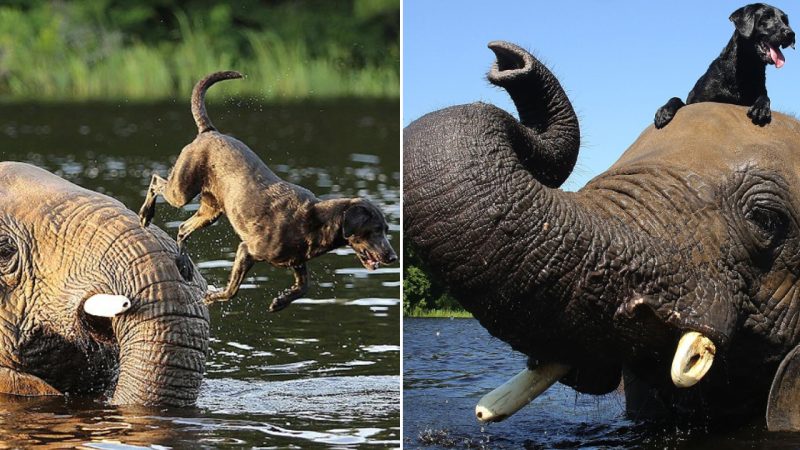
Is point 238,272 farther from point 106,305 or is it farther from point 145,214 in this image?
point 106,305

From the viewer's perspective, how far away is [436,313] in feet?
46.5

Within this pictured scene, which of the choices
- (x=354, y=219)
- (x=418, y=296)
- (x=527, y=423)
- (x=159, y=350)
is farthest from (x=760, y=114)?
(x=418, y=296)

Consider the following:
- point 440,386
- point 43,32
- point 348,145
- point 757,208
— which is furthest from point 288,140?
point 757,208

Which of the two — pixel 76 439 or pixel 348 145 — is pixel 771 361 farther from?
pixel 348 145

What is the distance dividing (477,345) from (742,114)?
20.5ft

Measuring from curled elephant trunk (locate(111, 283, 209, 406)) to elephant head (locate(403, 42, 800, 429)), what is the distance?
6.52 ft

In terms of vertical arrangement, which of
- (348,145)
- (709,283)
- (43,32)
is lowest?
(709,283)

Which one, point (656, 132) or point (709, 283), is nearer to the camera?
point (709, 283)

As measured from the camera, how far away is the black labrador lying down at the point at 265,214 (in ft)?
24.5

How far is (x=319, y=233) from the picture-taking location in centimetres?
763

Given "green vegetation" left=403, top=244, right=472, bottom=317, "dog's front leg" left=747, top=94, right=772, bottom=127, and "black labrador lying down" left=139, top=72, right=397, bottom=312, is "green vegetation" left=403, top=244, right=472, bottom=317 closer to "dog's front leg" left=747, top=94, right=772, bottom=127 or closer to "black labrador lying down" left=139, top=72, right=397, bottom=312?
"dog's front leg" left=747, top=94, right=772, bottom=127

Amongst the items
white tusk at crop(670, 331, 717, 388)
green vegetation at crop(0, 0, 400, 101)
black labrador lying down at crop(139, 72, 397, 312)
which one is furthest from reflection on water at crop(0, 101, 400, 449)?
green vegetation at crop(0, 0, 400, 101)

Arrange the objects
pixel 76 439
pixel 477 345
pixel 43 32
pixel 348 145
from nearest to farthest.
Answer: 1. pixel 76 439
2. pixel 477 345
3. pixel 348 145
4. pixel 43 32

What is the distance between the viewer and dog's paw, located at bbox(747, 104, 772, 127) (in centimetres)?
816
